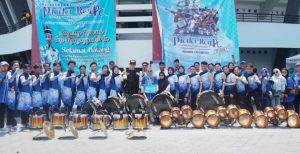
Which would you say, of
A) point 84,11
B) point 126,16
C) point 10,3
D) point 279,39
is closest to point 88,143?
point 84,11

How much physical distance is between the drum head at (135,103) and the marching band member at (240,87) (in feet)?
10.1

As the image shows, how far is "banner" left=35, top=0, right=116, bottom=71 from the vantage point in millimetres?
15164

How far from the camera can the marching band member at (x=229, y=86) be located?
1152 cm

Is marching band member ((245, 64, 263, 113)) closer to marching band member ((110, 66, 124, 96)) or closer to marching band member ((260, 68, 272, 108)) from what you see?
marching band member ((260, 68, 272, 108))

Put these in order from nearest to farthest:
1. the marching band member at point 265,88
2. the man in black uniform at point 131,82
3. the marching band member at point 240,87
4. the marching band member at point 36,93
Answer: the marching band member at point 36,93, the man in black uniform at point 131,82, the marching band member at point 240,87, the marching band member at point 265,88

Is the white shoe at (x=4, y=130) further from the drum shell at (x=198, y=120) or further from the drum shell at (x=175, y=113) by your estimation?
the drum shell at (x=198, y=120)

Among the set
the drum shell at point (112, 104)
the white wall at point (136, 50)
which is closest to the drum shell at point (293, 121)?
the drum shell at point (112, 104)

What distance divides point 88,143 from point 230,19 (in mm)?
9396

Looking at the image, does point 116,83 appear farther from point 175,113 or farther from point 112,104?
point 175,113

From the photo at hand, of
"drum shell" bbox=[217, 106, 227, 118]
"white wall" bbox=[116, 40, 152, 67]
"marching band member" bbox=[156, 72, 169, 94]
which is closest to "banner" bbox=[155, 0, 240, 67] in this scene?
"white wall" bbox=[116, 40, 152, 67]

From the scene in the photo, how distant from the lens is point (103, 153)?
7.19 m

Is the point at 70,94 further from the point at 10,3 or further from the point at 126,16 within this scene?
the point at 10,3

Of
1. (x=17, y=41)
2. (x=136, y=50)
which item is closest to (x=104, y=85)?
(x=136, y=50)

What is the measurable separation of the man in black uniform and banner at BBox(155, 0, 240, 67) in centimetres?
405
